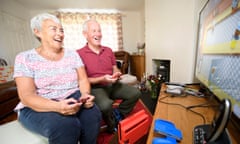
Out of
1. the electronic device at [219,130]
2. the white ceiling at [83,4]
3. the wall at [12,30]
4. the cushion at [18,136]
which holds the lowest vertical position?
the cushion at [18,136]

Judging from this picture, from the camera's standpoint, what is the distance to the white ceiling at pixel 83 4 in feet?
8.82

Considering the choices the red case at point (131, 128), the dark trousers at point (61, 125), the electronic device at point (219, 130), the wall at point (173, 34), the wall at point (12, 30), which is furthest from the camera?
the wall at point (12, 30)

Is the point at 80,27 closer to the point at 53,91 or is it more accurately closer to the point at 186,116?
the point at 53,91

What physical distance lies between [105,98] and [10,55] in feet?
8.68

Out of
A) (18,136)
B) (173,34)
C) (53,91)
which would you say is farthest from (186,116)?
(173,34)

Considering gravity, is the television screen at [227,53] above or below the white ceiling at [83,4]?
below

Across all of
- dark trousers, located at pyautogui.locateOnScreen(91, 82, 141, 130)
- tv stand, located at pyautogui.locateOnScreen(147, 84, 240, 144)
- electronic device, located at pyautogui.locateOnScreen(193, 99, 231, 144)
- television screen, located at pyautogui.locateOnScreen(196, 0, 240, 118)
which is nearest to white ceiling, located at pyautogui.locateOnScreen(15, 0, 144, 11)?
dark trousers, located at pyautogui.locateOnScreen(91, 82, 141, 130)

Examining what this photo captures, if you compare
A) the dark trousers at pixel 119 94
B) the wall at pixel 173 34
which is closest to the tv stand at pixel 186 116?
the dark trousers at pixel 119 94

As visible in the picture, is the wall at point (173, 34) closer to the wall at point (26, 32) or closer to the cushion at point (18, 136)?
the wall at point (26, 32)

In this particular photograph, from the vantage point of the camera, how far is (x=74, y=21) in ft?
10.3

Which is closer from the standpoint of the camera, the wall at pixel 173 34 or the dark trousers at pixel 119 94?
the dark trousers at pixel 119 94

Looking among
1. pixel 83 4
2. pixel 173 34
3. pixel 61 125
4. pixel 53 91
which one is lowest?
pixel 61 125

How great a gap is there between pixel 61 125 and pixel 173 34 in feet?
7.04

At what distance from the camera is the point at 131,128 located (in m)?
0.76
